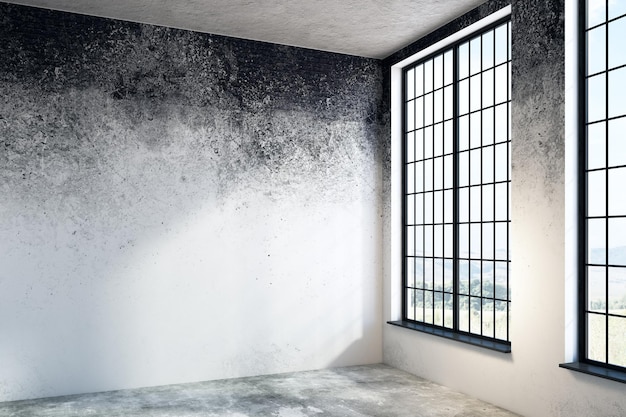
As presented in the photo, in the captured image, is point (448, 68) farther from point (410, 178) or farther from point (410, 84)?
point (410, 178)

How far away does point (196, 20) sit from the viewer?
258 inches

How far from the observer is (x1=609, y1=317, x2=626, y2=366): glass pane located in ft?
15.4

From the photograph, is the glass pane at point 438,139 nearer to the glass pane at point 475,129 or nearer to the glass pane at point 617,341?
the glass pane at point 475,129

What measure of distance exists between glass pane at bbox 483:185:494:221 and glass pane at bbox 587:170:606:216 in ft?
3.85

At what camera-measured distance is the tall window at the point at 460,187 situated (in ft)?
19.7

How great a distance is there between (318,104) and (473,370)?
3.61 meters

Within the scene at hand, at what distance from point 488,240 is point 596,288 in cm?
136

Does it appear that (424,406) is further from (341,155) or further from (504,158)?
(341,155)

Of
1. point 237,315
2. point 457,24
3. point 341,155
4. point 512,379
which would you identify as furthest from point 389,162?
point 512,379

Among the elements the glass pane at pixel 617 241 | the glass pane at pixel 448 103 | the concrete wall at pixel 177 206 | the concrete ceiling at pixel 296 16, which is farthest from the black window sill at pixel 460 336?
the concrete ceiling at pixel 296 16

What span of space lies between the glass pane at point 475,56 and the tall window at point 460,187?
0.01 m

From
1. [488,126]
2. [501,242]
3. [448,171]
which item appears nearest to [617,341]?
[501,242]

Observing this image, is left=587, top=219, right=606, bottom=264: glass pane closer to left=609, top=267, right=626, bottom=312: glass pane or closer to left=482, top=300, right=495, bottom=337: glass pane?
left=609, top=267, right=626, bottom=312: glass pane

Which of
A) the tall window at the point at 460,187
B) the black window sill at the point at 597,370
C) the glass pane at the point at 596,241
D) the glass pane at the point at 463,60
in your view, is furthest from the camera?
the glass pane at the point at 463,60
